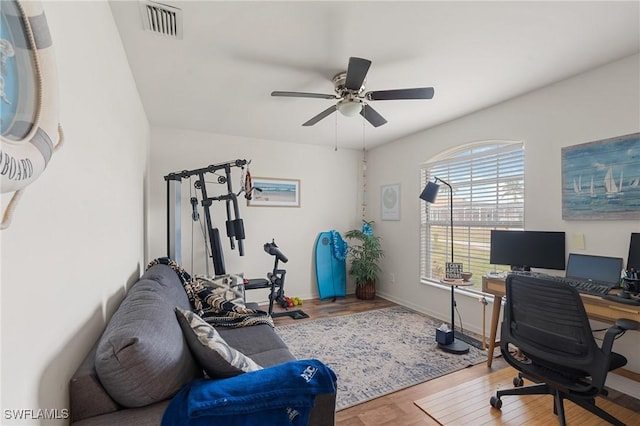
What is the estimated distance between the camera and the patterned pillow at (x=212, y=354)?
1.14m

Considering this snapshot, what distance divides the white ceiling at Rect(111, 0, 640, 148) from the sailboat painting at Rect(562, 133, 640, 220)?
2.18 feet

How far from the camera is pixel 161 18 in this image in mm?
1727

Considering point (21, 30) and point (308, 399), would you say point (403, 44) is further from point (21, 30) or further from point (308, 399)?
point (308, 399)

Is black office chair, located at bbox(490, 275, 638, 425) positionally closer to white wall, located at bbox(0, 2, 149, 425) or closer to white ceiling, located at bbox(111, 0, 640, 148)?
white ceiling, located at bbox(111, 0, 640, 148)

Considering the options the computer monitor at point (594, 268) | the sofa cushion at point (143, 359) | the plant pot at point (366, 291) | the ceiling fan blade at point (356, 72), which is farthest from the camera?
the plant pot at point (366, 291)

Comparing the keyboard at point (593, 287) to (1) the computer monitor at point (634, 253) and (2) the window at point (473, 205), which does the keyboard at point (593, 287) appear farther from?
(2) the window at point (473, 205)

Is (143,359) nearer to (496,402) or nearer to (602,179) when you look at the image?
(496,402)

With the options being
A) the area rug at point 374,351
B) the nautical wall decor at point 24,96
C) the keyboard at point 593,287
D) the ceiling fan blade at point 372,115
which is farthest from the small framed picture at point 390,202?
the nautical wall decor at point 24,96

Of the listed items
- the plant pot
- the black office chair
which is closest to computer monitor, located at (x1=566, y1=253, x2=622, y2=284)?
the black office chair

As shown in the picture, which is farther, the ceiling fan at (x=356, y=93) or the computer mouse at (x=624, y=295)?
the ceiling fan at (x=356, y=93)

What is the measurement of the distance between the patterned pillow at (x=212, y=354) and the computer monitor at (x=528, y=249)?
2533 mm

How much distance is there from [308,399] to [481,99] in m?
3.11

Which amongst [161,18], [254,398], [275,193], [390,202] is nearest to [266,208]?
[275,193]

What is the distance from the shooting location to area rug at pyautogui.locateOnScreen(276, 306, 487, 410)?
89.4 inches
